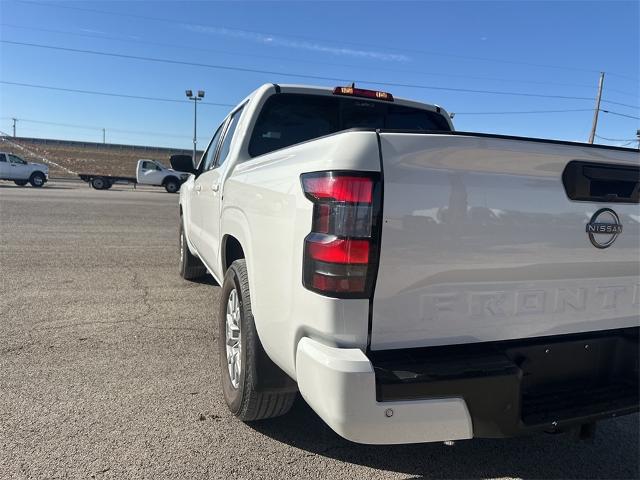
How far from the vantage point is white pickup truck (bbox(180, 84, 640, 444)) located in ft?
5.77

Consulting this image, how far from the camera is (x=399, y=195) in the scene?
1.77 m

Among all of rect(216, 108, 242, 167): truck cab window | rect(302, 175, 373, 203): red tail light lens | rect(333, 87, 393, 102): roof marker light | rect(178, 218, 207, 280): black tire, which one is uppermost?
rect(333, 87, 393, 102): roof marker light

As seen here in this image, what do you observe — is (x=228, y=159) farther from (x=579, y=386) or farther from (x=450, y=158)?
(x=579, y=386)

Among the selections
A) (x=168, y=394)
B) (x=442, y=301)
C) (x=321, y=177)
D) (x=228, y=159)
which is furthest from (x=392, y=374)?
(x=228, y=159)

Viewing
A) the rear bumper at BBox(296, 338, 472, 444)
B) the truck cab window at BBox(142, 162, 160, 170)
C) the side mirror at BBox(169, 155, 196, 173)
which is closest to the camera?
the rear bumper at BBox(296, 338, 472, 444)

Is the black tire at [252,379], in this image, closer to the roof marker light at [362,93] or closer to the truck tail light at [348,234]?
the truck tail light at [348,234]

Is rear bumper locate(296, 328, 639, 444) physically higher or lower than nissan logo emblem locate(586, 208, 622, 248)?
A: lower

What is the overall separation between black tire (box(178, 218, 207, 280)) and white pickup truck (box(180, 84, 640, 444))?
12.5ft

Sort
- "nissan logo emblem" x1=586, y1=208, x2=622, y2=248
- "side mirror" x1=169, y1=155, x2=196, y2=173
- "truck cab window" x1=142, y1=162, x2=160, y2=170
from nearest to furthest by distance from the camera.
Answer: "nissan logo emblem" x1=586, y1=208, x2=622, y2=248
"side mirror" x1=169, y1=155, x2=196, y2=173
"truck cab window" x1=142, y1=162, x2=160, y2=170

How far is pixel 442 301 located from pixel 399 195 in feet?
1.54

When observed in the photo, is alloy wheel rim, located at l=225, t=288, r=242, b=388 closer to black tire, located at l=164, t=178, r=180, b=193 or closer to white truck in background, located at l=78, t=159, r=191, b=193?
black tire, located at l=164, t=178, r=180, b=193

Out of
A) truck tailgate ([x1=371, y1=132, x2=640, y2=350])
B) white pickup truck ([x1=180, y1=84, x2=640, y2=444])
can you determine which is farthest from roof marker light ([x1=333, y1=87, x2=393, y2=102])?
truck tailgate ([x1=371, y1=132, x2=640, y2=350])

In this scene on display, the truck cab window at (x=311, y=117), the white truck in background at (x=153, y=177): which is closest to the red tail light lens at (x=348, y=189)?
the truck cab window at (x=311, y=117)

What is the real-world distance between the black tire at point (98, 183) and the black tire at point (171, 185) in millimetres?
3776
